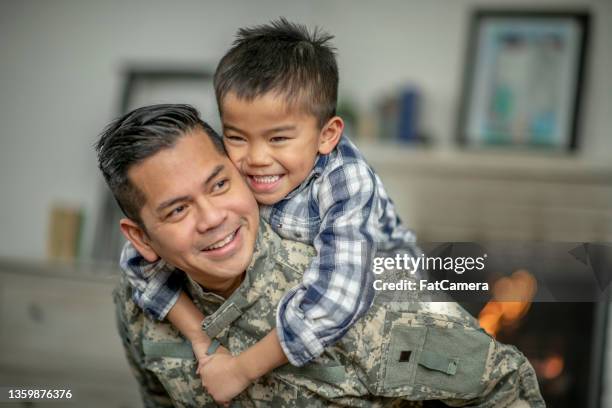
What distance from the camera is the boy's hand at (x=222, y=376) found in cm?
114

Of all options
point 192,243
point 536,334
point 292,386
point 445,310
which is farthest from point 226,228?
point 536,334

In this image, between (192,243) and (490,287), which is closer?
(192,243)

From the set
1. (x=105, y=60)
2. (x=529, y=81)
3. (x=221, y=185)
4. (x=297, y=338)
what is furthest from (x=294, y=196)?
(x=105, y=60)

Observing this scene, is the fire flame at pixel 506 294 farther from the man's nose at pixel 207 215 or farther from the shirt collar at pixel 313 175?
the man's nose at pixel 207 215

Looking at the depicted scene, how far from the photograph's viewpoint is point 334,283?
1095 mm

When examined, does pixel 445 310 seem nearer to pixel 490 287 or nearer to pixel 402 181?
pixel 490 287

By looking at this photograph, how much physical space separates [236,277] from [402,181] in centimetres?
216

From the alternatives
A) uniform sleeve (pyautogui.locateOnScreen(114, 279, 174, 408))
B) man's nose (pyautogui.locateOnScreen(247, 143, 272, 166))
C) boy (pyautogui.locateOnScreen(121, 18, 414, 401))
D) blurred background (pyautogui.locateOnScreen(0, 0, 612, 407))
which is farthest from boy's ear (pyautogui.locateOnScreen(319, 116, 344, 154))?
blurred background (pyautogui.locateOnScreen(0, 0, 612, 407))

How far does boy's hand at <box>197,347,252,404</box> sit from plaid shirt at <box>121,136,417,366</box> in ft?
0.36

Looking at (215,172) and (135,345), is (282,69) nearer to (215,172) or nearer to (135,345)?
(215,172)

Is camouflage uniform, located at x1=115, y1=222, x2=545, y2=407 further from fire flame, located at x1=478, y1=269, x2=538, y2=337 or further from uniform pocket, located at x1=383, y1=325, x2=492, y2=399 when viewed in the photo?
fire flame, located at x1=478, y1=269, x2=538, y2=337

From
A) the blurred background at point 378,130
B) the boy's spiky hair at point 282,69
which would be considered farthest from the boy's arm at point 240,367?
the blurred background at point 378,130

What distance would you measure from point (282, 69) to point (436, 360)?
0.60 metres

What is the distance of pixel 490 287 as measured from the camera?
1300 mm
